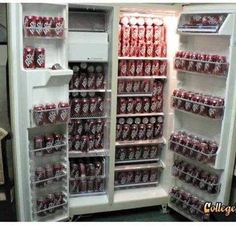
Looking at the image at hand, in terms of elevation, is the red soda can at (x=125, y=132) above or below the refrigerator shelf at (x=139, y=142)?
above

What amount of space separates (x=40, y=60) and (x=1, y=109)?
831 mm

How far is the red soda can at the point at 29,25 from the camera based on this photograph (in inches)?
103

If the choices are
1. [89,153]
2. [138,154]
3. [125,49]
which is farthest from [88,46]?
[138,154]

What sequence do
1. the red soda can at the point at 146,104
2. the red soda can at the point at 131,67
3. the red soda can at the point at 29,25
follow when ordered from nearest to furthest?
the red soda can at the point at 29,25
the red soda can at the point at 131,67
the red soda can at the point at 146,104

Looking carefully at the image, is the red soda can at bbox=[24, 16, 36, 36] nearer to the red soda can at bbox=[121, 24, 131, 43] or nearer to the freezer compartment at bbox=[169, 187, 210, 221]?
the red soda can at bbox=[121, 24, 131, 43]

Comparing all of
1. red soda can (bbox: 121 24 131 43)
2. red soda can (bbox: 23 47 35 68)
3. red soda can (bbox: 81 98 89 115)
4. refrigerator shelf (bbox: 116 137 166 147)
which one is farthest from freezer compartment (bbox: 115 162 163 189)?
red soda can (bbox: 23 47 35 68)

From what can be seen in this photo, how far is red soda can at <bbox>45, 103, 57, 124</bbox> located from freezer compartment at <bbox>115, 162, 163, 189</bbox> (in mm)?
1067

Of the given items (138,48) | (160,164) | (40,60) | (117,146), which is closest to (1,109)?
(40,60)

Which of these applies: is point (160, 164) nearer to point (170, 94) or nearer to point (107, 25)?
point (170, 94)

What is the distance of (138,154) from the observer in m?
3.68

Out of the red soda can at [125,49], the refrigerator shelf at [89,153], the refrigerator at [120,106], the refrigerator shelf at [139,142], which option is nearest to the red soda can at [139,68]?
the refrigerator at [120,106]

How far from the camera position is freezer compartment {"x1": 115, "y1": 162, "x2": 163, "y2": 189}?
3652 mm

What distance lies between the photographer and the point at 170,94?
3.48m

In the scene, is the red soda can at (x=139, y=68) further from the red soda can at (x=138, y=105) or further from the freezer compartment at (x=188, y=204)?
the freezer compartment at (x=188, y=204)
